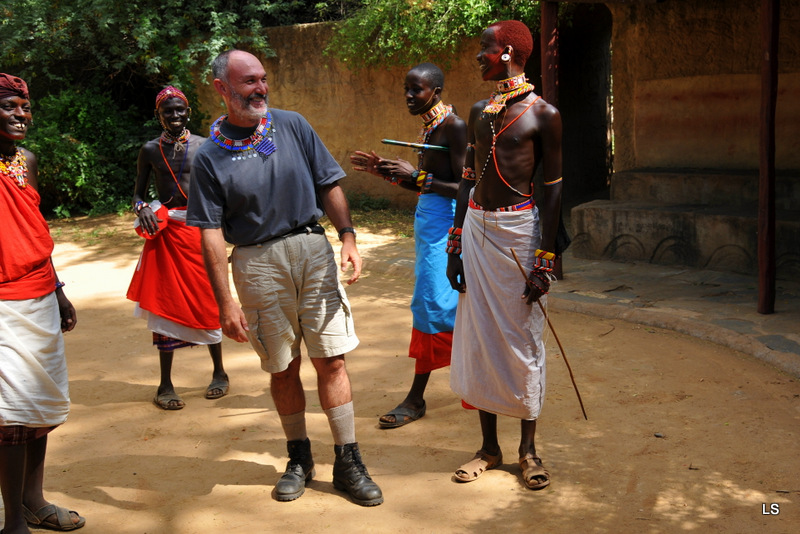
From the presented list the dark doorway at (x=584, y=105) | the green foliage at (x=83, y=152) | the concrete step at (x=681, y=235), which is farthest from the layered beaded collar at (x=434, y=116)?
the green foliage at (x=83, y=152)

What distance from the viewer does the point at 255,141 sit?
3475 mm

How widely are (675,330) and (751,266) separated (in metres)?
1.78

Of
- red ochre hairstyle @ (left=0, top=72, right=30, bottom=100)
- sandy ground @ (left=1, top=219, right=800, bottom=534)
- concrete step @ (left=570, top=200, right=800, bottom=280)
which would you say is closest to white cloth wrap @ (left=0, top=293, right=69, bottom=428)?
sandy ground @ (left=1, top=219, right=800, bottom=534)

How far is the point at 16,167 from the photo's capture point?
333 centimetres

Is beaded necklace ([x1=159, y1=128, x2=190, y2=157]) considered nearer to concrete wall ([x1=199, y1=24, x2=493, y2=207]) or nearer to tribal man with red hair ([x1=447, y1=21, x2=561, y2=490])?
tribal man with red hair ([x1=447, y1=21, x2=561, y2=490])

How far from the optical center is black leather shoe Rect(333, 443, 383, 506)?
3.48 meters

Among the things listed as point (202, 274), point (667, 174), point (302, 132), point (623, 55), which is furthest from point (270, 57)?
point (302, 132)

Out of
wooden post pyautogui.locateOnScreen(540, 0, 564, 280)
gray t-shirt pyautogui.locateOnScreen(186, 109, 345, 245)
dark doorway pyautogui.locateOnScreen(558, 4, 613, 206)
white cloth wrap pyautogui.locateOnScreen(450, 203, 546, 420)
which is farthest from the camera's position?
dark doorway pyautogui.locateOnScreen(558, 4, 613, 206)

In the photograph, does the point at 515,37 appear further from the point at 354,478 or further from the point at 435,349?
the point at 354,478

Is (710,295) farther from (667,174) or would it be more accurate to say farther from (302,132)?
(302,132)

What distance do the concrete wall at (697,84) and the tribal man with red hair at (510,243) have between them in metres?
4.90

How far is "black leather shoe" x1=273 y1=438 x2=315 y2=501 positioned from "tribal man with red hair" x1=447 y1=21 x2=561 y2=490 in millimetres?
717

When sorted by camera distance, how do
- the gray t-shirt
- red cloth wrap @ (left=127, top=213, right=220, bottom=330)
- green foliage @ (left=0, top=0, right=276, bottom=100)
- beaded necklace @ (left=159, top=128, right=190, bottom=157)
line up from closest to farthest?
the gray t-shirt → red cloth wrap @ (left=127, top=213, right=220, bottom=330) → beaded necklace @ (left=159, top=128, right=190, bottom=157) → green foliage @ (left=0, top=0, right=276, bottom=100)

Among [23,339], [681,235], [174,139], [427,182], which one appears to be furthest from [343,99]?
[23,339]
